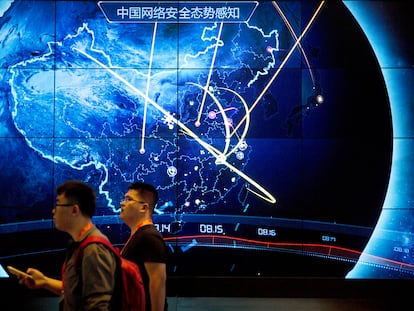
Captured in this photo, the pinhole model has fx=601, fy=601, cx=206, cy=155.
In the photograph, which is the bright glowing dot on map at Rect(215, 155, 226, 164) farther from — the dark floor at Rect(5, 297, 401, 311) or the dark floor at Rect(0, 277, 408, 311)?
the dark floor at Rect(5, 297, 401, 311)

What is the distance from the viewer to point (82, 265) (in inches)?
81.1

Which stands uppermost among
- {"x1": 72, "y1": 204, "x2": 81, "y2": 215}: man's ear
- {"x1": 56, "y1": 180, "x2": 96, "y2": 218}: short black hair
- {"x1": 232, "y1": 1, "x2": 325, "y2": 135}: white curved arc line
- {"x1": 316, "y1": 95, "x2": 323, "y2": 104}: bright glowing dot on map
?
{"x1": 232, "y1": 1, "x2": 325, "y2": 135}: white curved arc line

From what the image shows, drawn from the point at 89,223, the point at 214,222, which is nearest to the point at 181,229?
the point at 214,222

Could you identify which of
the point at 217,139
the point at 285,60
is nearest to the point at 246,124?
the point at 217,139

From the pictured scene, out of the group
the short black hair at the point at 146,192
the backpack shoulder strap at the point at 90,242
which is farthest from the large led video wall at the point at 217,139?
the backpack shoulder strap at the point at 90,242

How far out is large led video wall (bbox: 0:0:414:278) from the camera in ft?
19.9

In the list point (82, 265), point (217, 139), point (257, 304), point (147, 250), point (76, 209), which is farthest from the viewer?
point (217, 139)

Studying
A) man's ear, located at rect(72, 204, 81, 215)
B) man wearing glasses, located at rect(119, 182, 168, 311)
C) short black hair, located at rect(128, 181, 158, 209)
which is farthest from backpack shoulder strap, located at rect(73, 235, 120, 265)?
short black hair, located at rect(128, 181, 158, 209)

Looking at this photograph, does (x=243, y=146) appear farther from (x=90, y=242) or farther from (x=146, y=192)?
(x=90, y=242)

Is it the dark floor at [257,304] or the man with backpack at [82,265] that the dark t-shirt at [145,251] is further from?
the dark floor at [257,304]

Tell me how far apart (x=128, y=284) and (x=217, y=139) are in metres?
3.91

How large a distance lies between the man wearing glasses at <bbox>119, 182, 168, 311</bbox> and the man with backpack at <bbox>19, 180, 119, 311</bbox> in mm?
482

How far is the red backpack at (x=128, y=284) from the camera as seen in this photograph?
2.14 meters

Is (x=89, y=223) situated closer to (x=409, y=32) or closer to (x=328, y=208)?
(x=328, y=208)
